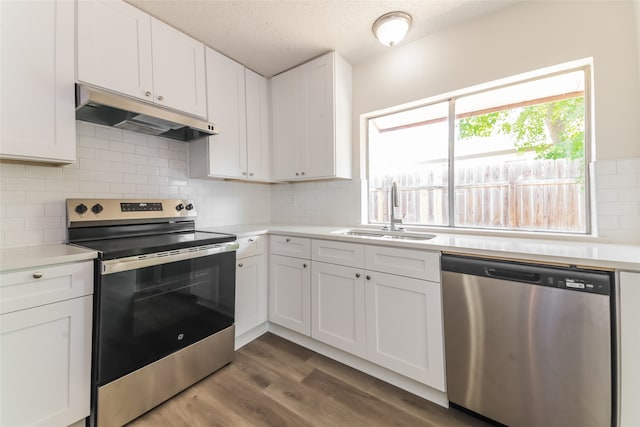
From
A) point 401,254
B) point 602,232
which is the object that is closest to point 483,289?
point 401,254

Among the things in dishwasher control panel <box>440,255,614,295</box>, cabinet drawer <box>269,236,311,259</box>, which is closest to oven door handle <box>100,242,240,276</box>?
cabinet drawer <box>269,236,311,259</box>

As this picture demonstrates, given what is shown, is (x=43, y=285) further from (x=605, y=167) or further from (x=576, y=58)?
(x=576, y=58)

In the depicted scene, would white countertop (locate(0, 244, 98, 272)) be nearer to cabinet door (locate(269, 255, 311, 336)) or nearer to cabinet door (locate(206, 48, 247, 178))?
cabinet door (locate(206, 48, 247, 178))

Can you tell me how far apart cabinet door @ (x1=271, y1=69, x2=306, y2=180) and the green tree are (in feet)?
5.21

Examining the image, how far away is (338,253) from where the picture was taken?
1.87 metres

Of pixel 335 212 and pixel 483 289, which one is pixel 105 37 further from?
pixel 483 289

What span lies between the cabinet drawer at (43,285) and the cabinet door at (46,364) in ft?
0.11

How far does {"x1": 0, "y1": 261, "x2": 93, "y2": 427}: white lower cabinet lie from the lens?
1.07 meters

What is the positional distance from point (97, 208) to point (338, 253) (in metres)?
1.62

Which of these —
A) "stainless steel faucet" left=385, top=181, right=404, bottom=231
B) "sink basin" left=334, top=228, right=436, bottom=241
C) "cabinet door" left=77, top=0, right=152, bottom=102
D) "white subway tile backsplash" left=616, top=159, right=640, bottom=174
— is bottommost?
"sink basin" left=334, top=228, right=436, bottom=241

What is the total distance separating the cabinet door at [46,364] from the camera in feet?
3.52

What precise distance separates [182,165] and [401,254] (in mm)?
1939

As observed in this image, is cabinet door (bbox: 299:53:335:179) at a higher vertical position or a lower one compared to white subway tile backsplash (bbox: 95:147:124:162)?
higher

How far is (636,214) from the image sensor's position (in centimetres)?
142
